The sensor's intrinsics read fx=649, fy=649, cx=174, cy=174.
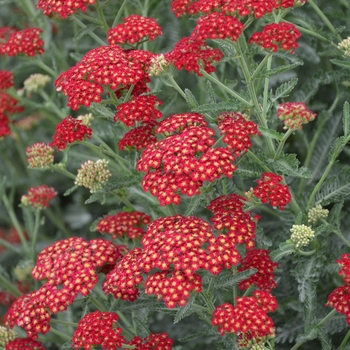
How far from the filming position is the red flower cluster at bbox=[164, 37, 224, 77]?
3.19 m

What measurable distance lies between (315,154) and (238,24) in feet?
5.59

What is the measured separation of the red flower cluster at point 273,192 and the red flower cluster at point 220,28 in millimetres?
687

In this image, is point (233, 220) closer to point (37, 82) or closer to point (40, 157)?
point (40, 157)

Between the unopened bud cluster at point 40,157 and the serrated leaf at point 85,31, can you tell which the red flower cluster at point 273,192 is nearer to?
the unopened bud cluster at point 40,157

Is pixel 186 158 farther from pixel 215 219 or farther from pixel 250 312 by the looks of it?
pixel 250 312

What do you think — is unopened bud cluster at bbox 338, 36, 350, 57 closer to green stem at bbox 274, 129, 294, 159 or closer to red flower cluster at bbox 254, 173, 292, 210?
green stem at bbox 274, 129, 294, 159

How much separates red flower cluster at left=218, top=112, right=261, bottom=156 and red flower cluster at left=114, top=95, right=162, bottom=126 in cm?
36

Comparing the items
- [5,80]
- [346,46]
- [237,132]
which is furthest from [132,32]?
Answer: [5,80]

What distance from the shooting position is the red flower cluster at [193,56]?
10.5 feet

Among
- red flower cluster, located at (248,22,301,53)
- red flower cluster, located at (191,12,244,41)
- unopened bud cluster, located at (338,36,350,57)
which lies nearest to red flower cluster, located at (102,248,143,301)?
red flower cluster, located at (191,12,244,41)

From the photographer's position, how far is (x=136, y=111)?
3168mm

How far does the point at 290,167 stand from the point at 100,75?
1.02 meters

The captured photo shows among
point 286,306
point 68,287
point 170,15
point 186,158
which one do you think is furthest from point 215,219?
point 170,15

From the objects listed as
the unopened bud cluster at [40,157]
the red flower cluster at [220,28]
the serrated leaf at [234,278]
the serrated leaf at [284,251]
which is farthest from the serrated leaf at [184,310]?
the unopened bud cluster at [40,157]
